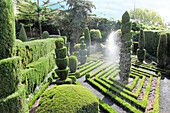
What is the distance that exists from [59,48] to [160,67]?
12994mm

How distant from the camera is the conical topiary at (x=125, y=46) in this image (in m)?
9.98

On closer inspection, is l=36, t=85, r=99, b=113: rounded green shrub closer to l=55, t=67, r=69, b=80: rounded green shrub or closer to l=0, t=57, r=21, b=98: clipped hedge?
l=0, t=57, r=21, b=98: clipped hedge

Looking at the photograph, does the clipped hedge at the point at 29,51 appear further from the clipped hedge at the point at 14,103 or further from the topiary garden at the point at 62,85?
the clipped hedge at the point at 14,103

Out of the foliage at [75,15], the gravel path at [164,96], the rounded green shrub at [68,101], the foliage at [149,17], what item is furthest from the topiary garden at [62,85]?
the foliage at [149,17]

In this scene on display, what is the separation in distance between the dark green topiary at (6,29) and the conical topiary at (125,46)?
8.48m

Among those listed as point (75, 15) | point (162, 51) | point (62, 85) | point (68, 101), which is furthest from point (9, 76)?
point (75, 15)

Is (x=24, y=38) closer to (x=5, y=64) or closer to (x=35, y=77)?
(x=35, y=77)

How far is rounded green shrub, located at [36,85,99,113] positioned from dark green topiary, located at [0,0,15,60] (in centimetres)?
253

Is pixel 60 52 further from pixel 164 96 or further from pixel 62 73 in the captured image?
pixel 164 96

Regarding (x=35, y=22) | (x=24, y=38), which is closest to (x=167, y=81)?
(x=24, y=38)

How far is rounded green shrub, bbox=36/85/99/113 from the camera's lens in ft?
16.0

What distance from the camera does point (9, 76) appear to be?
163 inches

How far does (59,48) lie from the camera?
Answer: 33.7 ft

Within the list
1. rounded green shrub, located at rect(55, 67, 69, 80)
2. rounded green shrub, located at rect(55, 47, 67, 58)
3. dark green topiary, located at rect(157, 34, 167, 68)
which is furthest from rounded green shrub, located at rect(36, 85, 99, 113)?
dark green topiary, located at rect(157, 34, 167, 68)
